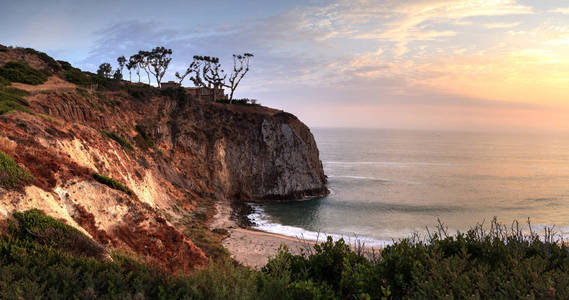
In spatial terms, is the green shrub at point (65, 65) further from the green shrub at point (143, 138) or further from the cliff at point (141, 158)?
the green shrub at point (143, 138)

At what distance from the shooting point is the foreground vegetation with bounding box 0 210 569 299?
5.17 m

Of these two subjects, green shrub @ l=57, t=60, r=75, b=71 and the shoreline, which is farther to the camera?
green shrub @ l=57, t=60, r=75, b=71

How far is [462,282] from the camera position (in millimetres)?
5234

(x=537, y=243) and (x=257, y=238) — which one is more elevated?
(x=537, y=243)

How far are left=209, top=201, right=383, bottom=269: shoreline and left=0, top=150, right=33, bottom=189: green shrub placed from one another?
1267 centimetres

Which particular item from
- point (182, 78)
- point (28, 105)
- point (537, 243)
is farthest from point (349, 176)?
point (537, 243)

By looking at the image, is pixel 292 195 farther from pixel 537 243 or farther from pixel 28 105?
pixel 537 243

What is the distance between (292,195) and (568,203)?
4113 centimetres

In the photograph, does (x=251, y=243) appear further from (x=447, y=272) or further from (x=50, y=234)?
(x=447, y=272)

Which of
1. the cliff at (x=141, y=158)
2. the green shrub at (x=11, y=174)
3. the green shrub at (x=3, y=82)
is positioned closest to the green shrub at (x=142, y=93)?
the cliff at (x=141, y=158)

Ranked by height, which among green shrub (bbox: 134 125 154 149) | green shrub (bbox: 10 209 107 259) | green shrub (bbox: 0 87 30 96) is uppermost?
green shrub (bbox: 0 87 30 96)

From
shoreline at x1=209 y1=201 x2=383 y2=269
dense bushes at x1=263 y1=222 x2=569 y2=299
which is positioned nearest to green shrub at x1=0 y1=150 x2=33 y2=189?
dense bushes at x1=263 y1=222 x2=569 y2=299

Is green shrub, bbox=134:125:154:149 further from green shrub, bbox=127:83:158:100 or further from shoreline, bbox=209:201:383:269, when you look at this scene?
shoreline, bbox=209:201:383:269

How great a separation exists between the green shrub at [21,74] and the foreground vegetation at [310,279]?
1385 inches
